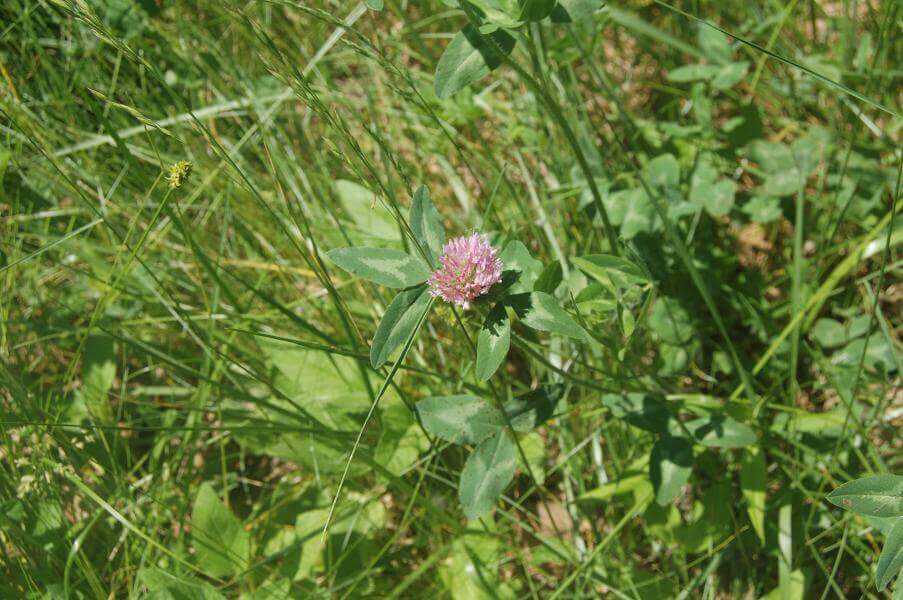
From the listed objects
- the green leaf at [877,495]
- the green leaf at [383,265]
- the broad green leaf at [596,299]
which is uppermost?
the green leaf at [383,265]

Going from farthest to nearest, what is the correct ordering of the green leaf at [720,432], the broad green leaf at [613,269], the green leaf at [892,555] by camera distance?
the green leaf at [720,432] → the broad green leaf at [613,269] → the green leaf at [892,555]

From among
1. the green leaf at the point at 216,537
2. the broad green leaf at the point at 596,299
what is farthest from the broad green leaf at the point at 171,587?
the broad green leaf at the point at 596,299

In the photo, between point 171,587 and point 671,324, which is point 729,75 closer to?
Result: point 671,324

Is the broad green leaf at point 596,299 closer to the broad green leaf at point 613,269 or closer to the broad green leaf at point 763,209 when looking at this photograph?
the broad green leaf at point 613,269

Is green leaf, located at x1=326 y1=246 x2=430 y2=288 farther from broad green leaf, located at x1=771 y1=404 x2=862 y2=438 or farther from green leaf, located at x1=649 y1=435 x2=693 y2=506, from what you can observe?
broad green leaf, located at x1=771 y1=404 x2=862 y2=438

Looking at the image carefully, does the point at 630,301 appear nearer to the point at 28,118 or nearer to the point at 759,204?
the point at 759,204

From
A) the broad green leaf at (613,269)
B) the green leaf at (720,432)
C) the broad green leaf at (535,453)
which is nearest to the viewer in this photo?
the broad green leaf at (613,269)

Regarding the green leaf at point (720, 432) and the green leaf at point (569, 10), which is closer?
the green leaf at point (569, 10)

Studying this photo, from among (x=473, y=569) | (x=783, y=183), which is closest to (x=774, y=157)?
(x=783, y=183)
